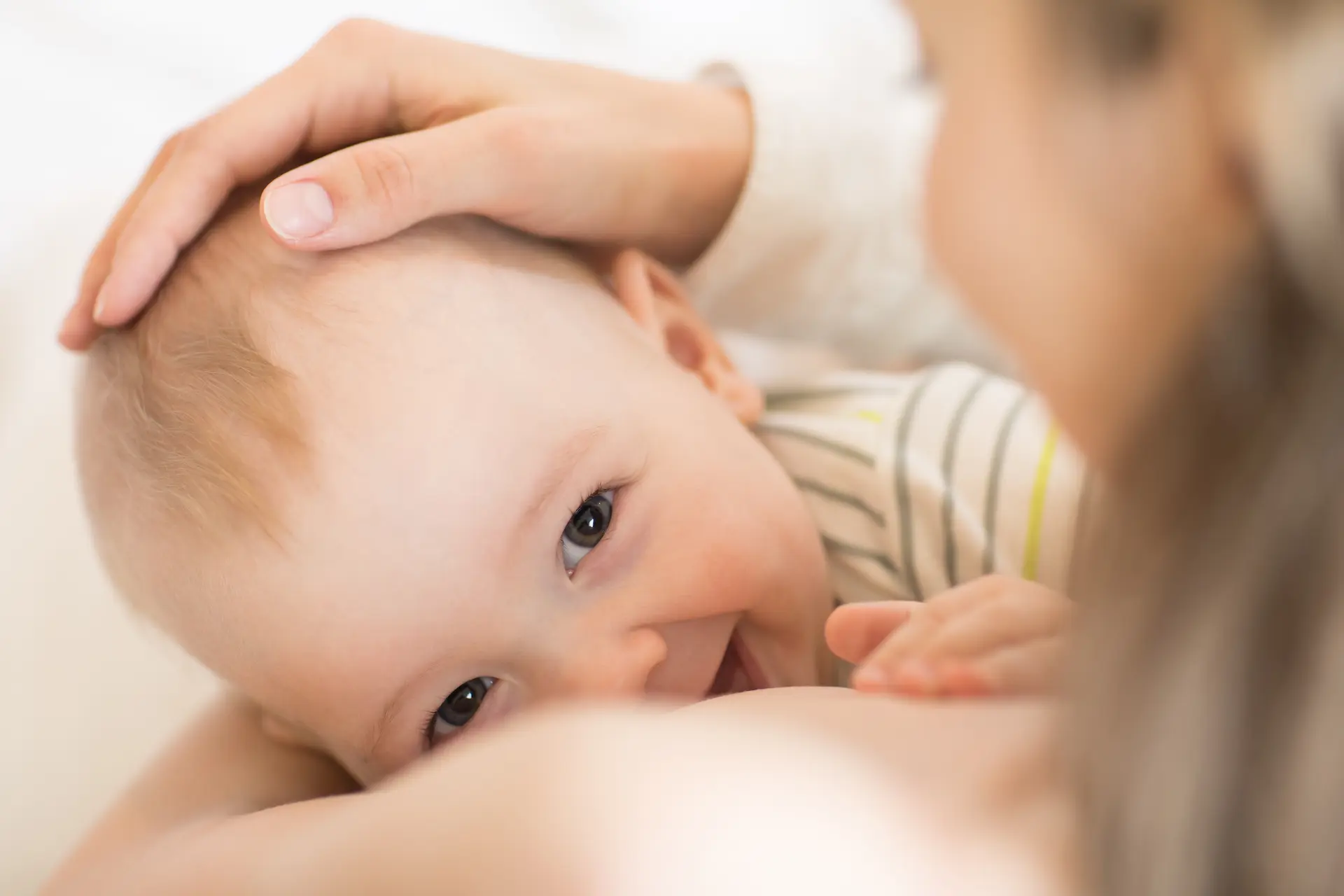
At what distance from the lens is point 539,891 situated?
Answer: 43 centimetres

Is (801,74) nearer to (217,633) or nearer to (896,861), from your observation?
(217,633)

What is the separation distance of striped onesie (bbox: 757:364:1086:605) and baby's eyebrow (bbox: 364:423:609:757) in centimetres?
28

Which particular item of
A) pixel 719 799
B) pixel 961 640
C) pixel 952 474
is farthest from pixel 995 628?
pixel 952 474

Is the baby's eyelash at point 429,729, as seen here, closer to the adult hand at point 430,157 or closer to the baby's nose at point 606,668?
the baby's nose at point 606,668

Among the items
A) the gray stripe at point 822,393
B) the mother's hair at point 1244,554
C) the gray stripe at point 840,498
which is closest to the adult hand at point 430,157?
the gray stripe at point 822,393

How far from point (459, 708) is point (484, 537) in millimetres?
159

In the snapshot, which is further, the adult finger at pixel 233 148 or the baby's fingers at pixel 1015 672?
the adult finger at pixel 233 148

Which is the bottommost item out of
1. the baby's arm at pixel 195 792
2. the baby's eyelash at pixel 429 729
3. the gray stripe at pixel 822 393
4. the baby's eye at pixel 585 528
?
the baby's arm at pixel 195 792

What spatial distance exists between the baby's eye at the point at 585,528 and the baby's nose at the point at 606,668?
0.06 meters

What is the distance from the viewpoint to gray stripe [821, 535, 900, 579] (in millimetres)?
943

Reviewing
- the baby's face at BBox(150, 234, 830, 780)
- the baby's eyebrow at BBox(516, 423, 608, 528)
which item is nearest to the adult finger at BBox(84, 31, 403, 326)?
the baby's face at BBox(150, 234, 830, 780)

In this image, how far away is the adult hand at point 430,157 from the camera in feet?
2.62

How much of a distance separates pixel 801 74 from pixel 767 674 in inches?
24.1

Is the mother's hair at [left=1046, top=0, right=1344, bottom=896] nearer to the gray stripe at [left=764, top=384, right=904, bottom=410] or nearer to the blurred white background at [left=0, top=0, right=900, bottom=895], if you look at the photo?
the gray stripe at [left=764, top=384, right=904, bottom=410]
